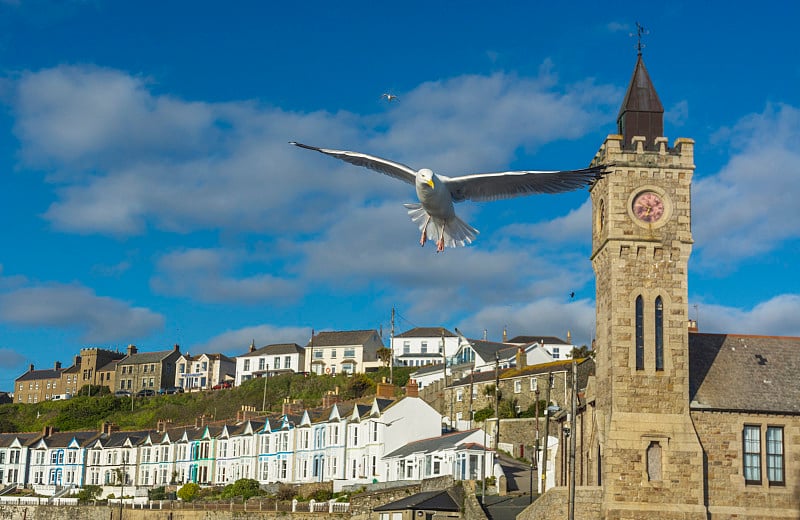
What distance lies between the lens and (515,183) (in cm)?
1738

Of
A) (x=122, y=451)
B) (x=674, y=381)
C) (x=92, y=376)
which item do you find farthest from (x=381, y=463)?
(x=92, y=376)

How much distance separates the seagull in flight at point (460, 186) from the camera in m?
16.7

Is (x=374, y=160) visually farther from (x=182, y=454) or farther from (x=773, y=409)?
(x=182, y=454)

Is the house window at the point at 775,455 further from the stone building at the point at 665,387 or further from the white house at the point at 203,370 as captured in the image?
the white house at the point at 203,370

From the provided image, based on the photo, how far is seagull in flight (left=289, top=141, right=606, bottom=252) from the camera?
16.7 meters

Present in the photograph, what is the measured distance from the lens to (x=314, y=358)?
118m

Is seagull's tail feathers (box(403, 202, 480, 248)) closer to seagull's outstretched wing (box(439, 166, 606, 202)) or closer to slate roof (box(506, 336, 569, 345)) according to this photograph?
seagull's outstretched wing (box(439, 166, 606, 202))

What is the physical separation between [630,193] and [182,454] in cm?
5976

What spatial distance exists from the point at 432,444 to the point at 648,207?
924 inches

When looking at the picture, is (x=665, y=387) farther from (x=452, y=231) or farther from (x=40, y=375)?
(x=40, y=375)

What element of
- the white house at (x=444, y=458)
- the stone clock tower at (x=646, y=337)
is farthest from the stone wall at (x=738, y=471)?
the white house at (x=444, y=458)

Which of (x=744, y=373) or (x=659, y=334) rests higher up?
(x=659, y=334)

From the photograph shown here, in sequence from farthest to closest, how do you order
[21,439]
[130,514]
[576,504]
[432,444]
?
[21,439]
[130,514]
[432,444]
[576,504]

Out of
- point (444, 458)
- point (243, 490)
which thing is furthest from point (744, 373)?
point (243, 490)
